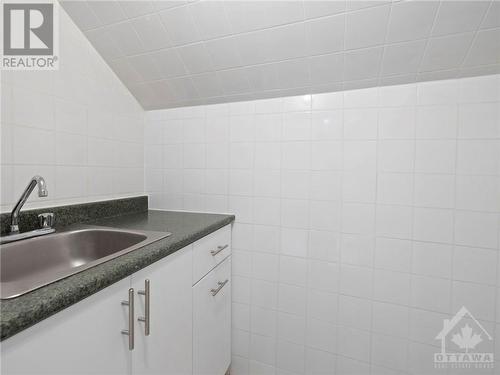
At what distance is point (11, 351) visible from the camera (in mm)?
435

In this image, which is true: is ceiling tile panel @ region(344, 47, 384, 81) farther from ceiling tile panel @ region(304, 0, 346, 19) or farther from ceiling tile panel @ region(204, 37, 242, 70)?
ceiling tile panel @ region(204, 37, 242, 70)

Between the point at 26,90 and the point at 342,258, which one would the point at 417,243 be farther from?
the point at 26,90

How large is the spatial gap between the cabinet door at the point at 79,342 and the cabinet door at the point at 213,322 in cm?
41

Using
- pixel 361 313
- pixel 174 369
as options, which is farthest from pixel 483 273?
pixel 174 369

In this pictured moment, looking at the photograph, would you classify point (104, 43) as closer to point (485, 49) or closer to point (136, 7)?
point (136, 7)

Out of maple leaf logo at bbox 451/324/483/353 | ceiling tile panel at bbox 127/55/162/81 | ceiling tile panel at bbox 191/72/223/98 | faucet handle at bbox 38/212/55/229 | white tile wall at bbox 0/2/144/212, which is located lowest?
maple leaf logo at bbox 451/324/483/353

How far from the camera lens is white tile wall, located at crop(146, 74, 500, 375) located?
112cm

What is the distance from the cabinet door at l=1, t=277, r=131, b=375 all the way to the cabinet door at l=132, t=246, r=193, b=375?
52 mm

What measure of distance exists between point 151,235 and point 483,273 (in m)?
1.46

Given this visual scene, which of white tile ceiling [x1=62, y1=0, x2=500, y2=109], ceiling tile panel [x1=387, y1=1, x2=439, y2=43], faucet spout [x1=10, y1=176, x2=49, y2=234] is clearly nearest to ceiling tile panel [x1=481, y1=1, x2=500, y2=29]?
white tile ceiling [x1=62, y1=0, x2=500, y2=109]

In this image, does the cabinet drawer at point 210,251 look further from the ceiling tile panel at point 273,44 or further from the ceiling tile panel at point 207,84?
the ceiling tile panel at point 273,44

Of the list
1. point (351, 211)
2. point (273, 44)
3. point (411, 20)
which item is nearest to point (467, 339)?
point (351, 211)

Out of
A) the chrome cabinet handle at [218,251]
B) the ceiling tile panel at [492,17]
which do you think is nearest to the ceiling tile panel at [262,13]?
the ceiling tile panel at [492,17]

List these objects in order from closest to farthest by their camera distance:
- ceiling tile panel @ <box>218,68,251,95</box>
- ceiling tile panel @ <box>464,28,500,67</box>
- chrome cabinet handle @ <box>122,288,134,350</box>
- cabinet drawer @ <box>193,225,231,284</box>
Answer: chrome cabinet handle @ <box>122,288,134,350</box> → ceiling tile panel @ <box>464,28,500,67</box> → cabinet drawer @ <box>193,225,231,284</box> → ceiling tile panel @ <box>218,68,251,95</box>
